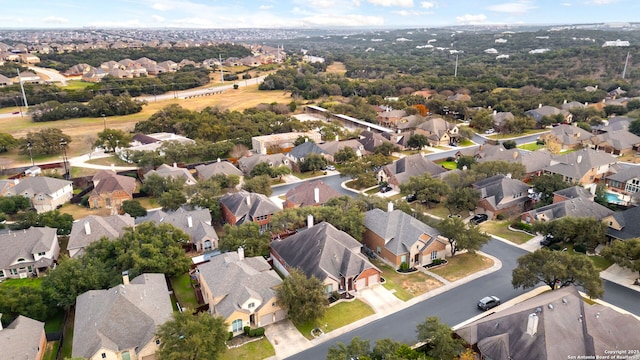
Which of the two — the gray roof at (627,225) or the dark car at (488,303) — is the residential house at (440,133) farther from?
the dark car at (488,303)

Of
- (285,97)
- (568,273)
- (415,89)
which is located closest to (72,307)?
(568,273)

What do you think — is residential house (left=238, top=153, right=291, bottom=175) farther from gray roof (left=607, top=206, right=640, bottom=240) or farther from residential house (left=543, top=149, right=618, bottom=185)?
gray roof (left=607, top=206, right=640, bottom=240)

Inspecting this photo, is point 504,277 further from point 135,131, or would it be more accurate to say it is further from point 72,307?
point 135,131

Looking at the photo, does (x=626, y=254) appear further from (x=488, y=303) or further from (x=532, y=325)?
(x=532, y=325)

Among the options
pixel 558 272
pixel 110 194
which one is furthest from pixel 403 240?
pixel 110 194

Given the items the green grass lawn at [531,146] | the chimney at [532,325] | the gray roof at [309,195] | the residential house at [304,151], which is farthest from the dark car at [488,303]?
the green grass lawn at [531,146]

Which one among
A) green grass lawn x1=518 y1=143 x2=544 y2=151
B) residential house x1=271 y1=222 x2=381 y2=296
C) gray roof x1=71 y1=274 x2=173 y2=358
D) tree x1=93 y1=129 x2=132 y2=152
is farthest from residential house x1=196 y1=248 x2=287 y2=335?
green grass lawn x1=518 y1=143 x2=544 y2=151
